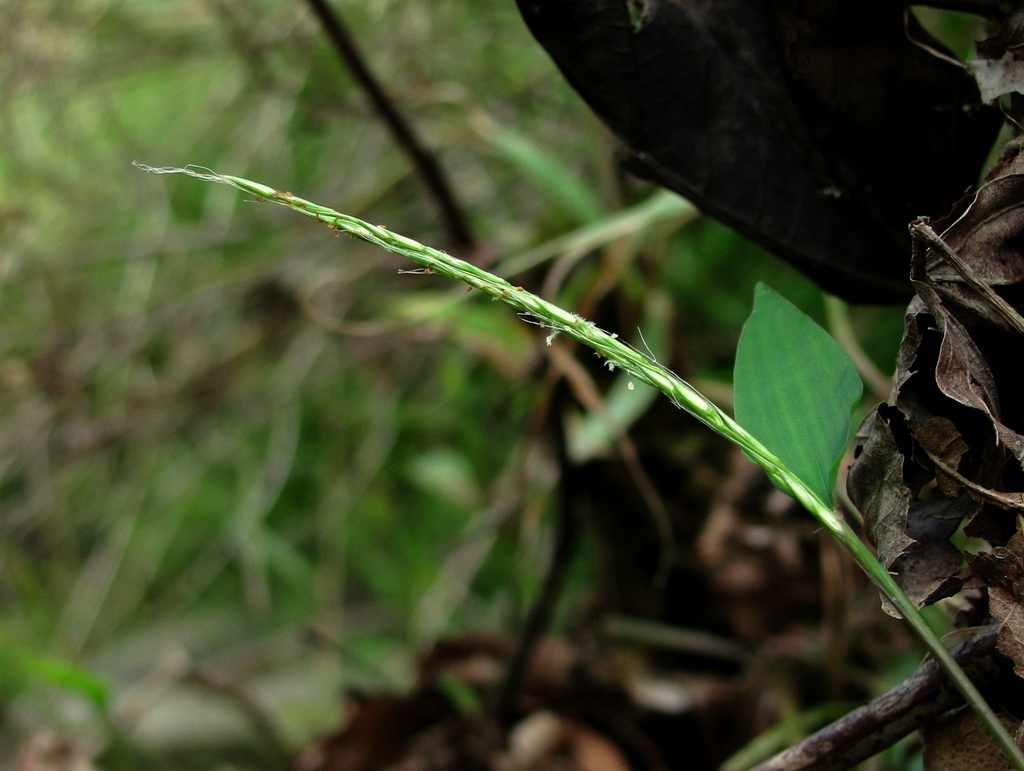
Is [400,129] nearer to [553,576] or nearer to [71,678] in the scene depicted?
[553,576]

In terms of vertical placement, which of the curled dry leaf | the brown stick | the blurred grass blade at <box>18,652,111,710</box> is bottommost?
the blurred grass blade at <box>18,652,111,710</box>

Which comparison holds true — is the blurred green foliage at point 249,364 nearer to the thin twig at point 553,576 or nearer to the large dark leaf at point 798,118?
the thin twig at point 553,576

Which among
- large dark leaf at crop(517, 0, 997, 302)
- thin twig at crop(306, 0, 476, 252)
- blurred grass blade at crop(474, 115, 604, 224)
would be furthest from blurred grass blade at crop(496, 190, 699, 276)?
large dark leaf at crop(517, 0, 997, 302)

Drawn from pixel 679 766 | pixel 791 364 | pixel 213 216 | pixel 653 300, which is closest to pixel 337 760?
pixel 679 766

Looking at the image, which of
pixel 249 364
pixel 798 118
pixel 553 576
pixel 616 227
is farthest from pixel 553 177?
pixel 249 364

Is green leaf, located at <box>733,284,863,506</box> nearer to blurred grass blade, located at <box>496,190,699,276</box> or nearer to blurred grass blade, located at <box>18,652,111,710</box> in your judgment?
blurred grass blade, located at <box>496,190,699,276</box>

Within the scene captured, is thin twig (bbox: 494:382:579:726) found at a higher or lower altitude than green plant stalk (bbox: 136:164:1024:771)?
lower
